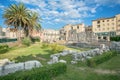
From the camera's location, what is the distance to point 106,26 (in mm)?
73312

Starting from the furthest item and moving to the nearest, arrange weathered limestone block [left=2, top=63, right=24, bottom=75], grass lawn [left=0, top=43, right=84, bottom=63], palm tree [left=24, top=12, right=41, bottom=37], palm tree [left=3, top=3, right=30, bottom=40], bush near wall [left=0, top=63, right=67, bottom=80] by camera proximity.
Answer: palm tree [left=24, top=12, right=41, bottom=37]
palm tree [left=3, top=3, right=30, bottom=40]
grass lawn [left=0, top=43, right=84, bottom=63]
weathered limestone block [left=2, top=63, right=24, bottom=75]
bush near wall [left=0, top=63, right=67, bottom=80]

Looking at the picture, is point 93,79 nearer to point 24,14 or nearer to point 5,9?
point 24,14

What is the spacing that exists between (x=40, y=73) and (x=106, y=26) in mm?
72156

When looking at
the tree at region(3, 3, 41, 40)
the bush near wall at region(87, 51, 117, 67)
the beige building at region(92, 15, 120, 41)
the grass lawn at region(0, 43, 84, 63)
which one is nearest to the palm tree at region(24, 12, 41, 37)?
the tree at region(3, 3, 41, 40)

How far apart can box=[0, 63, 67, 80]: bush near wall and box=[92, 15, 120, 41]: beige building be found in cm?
6332

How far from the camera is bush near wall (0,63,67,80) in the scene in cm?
688

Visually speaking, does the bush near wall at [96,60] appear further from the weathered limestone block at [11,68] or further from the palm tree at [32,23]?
the palm tree at [32,23]

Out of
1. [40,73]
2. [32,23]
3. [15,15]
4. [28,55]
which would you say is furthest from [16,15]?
[40,73]

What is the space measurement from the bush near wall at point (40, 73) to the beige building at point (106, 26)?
63.3m

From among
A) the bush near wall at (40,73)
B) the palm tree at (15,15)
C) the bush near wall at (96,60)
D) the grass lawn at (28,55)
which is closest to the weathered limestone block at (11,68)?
the bush near wall at (40,73)

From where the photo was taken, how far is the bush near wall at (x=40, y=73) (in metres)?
6.88

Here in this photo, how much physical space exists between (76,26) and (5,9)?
5873 cm

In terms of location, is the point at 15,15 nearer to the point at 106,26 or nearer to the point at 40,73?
the point at 40,73

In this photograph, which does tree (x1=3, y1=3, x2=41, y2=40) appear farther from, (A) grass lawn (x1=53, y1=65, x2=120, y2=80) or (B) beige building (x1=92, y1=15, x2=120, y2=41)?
(B) beige building (x1=92, y1=15, x2=120, y2=41)
